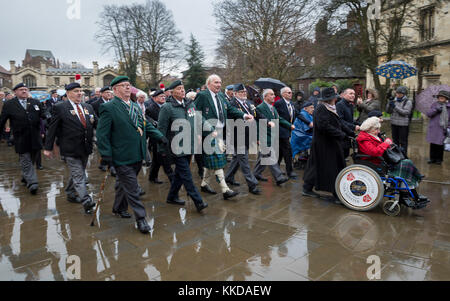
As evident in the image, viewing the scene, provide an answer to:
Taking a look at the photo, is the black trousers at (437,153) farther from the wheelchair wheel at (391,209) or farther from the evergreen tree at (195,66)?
the evergreen tree at (195,66)

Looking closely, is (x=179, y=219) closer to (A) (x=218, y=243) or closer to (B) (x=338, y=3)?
(A) (x=218, y=243)

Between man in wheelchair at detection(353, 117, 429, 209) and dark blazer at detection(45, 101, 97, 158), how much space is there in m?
4.38

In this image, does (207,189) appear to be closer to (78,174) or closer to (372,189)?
(78,174)

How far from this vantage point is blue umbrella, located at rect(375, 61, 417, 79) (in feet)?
30.5

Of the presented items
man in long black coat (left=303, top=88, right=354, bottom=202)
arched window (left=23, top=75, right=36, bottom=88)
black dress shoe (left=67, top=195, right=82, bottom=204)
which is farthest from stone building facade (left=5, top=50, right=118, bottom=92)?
man in long black coat (left=303, top=88, right=354, bottom=202)

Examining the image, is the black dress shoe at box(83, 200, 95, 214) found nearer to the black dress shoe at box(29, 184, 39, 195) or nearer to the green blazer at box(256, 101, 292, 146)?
the black dress shoe at box(29, 184, 39, 195)

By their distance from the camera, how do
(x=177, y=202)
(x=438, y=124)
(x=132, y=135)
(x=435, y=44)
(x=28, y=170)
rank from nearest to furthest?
1. (x=132, y=135)
2. (x=177, y=202)
3. (x=28, y=170)
4. (x=438, y=124)
5. (x=435, y=44)

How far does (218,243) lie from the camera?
3.85 metres

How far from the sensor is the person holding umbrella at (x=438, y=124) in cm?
811

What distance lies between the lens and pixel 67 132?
5172 millimetres

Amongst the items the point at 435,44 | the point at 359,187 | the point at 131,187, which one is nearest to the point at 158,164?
the point at 131,187

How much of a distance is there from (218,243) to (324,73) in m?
16.8

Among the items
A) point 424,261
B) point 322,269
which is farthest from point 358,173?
point 322,269

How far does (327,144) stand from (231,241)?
2576 mm
